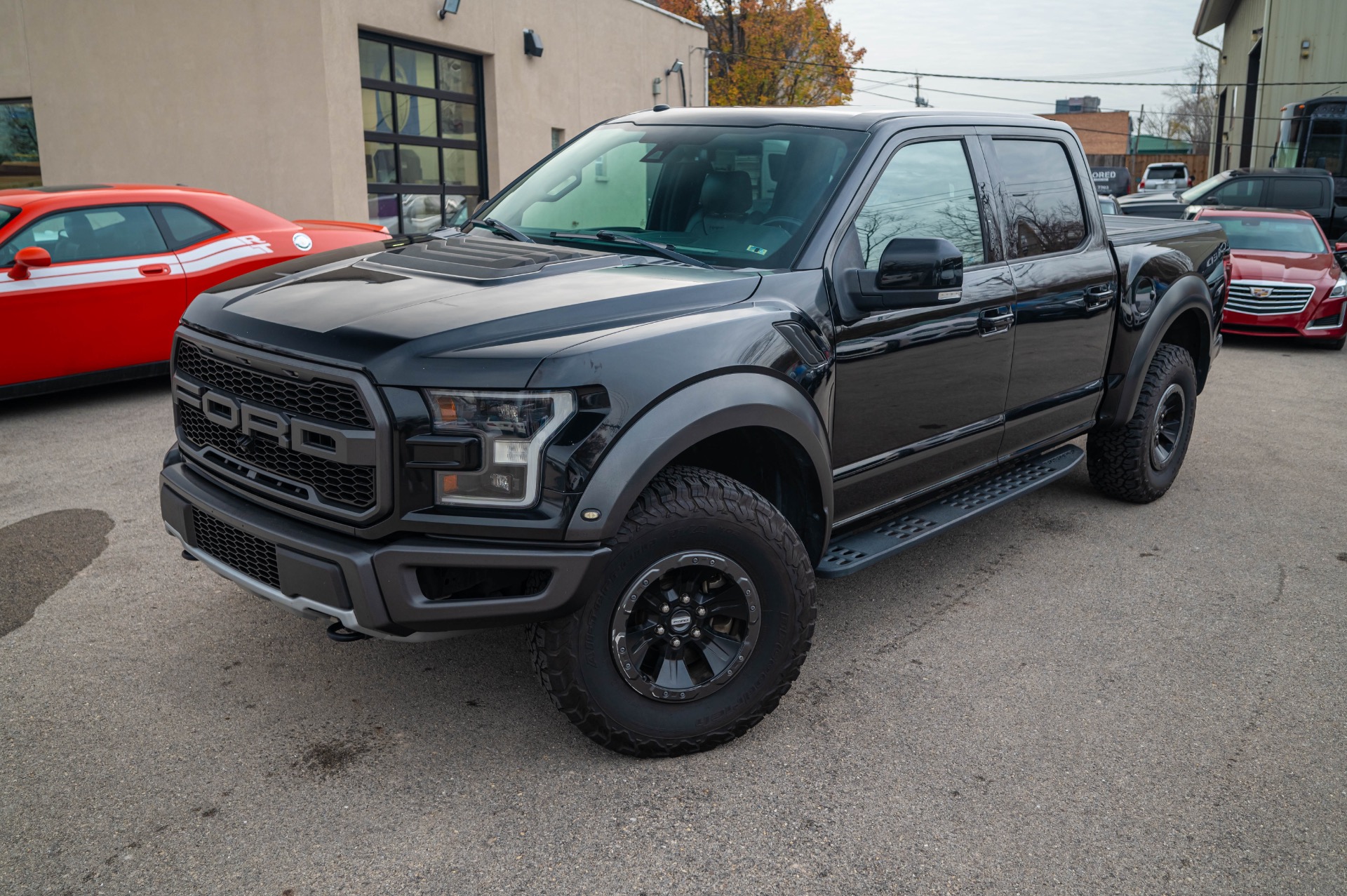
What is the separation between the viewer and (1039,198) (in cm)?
447

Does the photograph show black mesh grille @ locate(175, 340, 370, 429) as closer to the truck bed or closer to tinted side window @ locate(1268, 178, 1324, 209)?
the truck bed

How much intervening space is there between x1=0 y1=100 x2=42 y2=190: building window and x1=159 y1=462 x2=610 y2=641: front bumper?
13088 mm

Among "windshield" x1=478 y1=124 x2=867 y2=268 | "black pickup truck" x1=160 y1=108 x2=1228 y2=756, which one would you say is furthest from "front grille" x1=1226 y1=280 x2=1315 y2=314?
"windshield" x1=478 y1=124 x2=867 y2=268

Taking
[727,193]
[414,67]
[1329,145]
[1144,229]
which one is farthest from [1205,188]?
[727,193]

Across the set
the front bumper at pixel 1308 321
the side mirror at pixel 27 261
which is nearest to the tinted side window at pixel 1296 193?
the front bumper at pixel 1308 321

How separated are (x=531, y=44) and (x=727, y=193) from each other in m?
14.7

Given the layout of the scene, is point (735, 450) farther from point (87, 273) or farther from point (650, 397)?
point (87, 273)

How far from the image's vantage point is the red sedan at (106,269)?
676 cm

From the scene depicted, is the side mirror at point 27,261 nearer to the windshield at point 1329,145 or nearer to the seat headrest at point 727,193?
the seat headrest at point 727,193

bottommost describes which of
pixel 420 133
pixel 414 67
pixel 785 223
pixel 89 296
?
pixel 89 296

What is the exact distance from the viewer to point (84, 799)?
2.82 meters

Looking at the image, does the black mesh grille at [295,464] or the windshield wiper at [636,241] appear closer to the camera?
the black mesh grille at [295,464]

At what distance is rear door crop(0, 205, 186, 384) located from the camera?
6746 mm

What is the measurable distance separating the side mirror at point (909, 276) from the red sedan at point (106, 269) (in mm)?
4903
